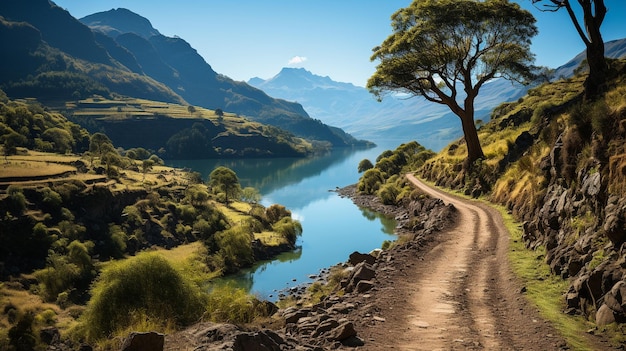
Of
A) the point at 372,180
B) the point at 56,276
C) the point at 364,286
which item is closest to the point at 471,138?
the point at 364,286

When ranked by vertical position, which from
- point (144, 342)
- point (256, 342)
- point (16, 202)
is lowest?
point (16, 202)

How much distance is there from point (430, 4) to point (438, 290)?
109 feet

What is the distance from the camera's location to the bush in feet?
69.8

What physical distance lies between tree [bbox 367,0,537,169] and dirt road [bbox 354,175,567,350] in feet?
83.7

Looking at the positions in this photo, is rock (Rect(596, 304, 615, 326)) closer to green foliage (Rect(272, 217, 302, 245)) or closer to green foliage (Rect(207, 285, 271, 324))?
green foliage (Rect(207, 285, 271, 324))

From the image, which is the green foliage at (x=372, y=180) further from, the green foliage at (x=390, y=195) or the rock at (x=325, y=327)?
the rock at (x=325, y=327)

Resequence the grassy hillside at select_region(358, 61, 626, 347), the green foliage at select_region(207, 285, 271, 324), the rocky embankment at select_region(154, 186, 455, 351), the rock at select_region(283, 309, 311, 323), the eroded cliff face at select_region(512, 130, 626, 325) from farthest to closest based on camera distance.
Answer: the green foliage at select_region(207, 285, 271, 324) → the rock at select_region(283, 309, 311, 323) → the grassy hillside at select_region(358, 61, 626, 347) → the eroded cliff face at select_region(512, 130, 626, 325) → the rocky embankment at select_region(154, 186, 455, 351)

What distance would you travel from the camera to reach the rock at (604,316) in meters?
10.0

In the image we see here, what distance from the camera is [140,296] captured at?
22.6 m

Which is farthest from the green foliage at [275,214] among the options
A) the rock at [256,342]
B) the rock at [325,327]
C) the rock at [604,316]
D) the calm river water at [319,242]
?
the rock at [604,316]

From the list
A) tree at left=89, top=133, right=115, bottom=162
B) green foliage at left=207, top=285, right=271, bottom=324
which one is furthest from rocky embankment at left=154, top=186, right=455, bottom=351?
tree at left=89, top=133, right=115, bottom=162

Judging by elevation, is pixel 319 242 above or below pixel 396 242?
below

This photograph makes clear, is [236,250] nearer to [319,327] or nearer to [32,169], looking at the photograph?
[319,327]

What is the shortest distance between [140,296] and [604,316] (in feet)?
71.6
